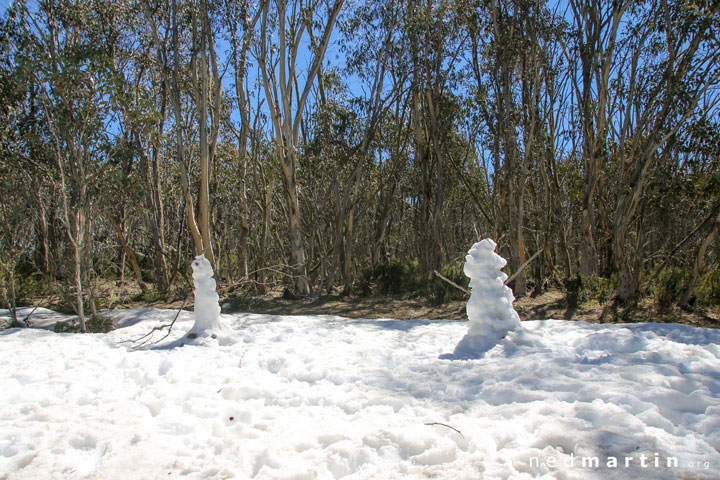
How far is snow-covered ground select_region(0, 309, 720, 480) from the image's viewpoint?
8.45ft

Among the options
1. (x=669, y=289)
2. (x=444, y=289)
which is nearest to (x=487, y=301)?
(x=669, y=289)

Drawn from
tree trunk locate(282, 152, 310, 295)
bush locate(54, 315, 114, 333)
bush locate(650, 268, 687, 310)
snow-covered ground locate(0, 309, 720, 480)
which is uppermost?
tree trunk locate(282, 152, 310, 295)

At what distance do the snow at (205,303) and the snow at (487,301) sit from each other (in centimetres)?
311

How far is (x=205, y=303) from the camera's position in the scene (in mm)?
5977

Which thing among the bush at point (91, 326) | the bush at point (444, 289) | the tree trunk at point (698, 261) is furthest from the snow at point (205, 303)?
the tree trunk at point (698, 261)

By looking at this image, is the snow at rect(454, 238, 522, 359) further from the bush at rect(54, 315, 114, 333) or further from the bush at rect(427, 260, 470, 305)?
the bush at rect(54, 315, 114, 333)

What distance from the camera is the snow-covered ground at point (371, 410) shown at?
257 cm

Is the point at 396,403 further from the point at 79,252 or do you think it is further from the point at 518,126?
the point at 518,126

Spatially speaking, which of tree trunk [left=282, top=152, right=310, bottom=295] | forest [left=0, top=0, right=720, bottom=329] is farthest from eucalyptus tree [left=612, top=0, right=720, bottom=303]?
tree trunk [left=282, top=152, right=310, bottom=295]

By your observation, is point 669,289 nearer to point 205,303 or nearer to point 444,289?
point 444,289

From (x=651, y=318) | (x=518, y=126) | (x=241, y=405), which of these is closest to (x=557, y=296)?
(x=651, y=318)

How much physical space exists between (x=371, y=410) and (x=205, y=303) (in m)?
3.33

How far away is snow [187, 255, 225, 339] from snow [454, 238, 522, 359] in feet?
10.2

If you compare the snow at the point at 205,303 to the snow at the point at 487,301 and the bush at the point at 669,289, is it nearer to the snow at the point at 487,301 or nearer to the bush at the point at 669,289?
the snow at the point at 487,301
